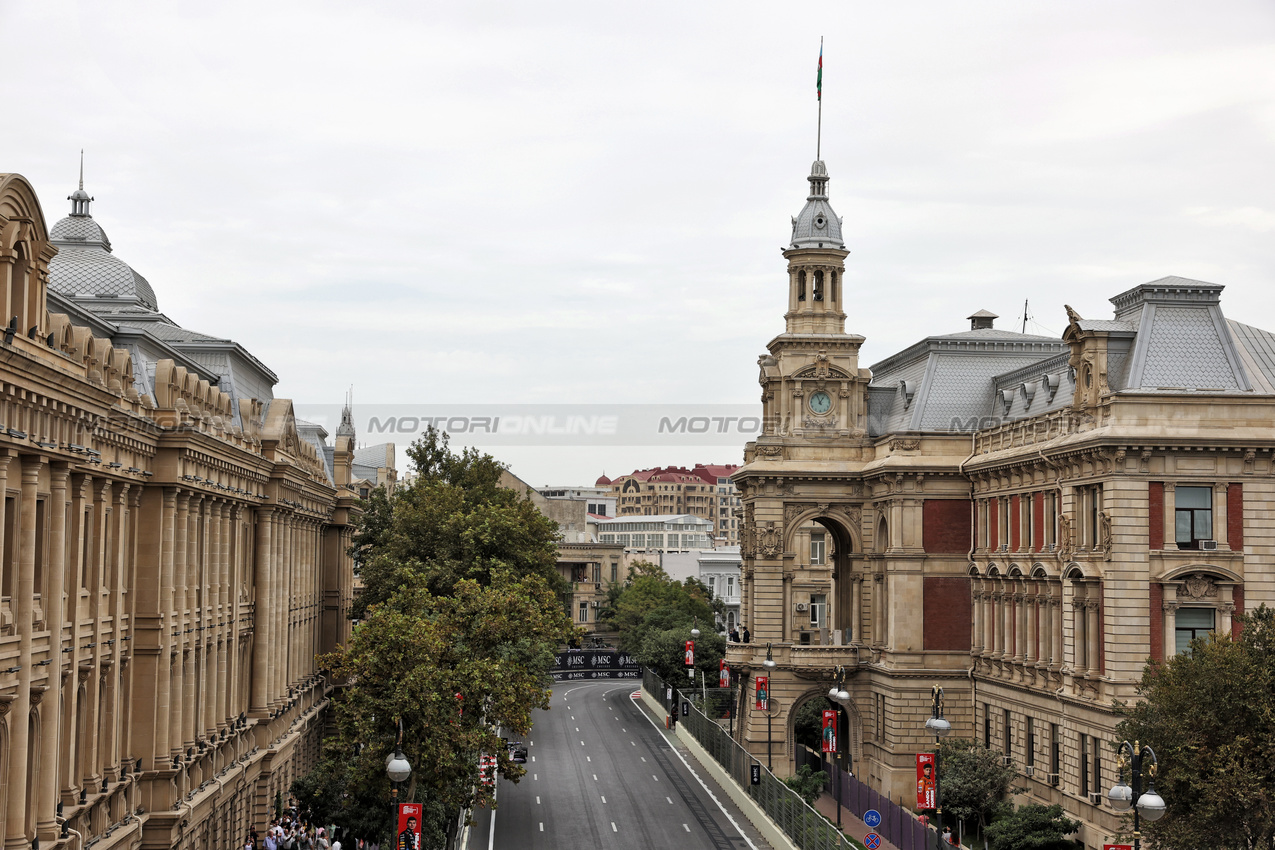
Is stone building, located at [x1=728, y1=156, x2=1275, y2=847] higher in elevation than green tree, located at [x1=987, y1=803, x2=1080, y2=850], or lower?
higher

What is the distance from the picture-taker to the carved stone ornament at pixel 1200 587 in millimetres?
45094

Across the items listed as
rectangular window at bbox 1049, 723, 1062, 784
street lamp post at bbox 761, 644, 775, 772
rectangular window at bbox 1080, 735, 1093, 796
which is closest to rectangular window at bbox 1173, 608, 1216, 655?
rectangular window at bbox 1080, 735, 1093, 796

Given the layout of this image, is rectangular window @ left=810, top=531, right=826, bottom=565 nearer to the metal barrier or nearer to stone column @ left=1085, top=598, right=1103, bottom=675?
the metal barrier

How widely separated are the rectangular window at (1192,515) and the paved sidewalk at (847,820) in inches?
614

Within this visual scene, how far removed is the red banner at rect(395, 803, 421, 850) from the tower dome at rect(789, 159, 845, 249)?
134 feet

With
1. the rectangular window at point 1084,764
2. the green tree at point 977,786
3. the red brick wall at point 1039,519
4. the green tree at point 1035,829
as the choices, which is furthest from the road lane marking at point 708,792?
the red brick wall at point 1039,519

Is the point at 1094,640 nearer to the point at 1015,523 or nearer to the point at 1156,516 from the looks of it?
the point at 1156,516

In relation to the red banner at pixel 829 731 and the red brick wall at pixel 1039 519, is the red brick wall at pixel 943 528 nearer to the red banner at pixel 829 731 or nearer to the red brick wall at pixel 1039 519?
the red banner at pixel 829 731

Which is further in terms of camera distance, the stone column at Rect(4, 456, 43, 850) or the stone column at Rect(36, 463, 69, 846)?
the stone column at Rect(36, 463, 69, 846)

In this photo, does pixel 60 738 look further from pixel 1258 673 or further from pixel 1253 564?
pixel 1253 564

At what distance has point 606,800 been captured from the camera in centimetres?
6322

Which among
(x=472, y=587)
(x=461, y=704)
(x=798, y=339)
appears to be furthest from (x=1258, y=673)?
(x=798, y=339)

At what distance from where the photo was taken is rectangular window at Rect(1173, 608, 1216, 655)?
45125mm

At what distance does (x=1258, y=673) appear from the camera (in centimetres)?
3409
